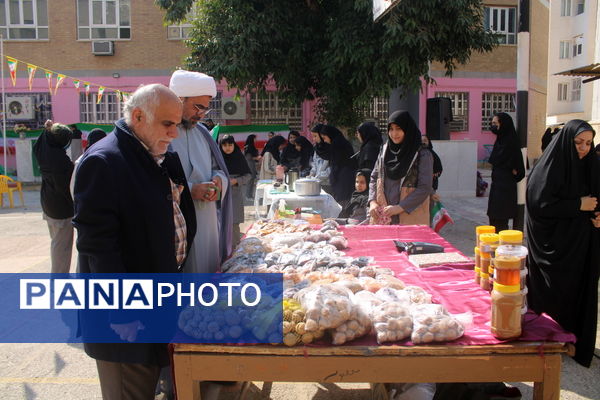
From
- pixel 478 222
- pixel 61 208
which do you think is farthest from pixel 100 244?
pixel 478 222

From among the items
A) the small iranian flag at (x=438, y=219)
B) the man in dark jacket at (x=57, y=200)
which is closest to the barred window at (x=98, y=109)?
the man in dark jacket at (x=57, y=200)

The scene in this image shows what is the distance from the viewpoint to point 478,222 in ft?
31.6

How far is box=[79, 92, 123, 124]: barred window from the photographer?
19.8 meters

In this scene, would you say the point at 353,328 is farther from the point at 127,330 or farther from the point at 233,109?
the point at 233,109

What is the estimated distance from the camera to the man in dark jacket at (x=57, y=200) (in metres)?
4.88

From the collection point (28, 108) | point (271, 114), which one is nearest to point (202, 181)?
point (271, 114)

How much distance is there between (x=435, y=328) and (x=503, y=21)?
2295cm

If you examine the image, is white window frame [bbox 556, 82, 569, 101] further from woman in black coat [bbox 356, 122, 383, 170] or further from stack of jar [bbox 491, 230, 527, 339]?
stack of jar [bbox 491, 230, 527, 339]

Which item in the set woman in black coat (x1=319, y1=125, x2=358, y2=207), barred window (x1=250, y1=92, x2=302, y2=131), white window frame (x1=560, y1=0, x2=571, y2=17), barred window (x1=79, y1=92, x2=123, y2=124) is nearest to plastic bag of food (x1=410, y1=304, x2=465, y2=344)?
woman in black coat (x1=319, y1=125, x2=358, y2=207)

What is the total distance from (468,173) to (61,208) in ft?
34.7

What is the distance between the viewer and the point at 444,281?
2873 mm

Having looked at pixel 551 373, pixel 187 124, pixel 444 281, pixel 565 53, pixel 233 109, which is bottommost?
pixel 551 373

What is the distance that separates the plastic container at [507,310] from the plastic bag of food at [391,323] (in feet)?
1.10

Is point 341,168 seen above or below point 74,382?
above
